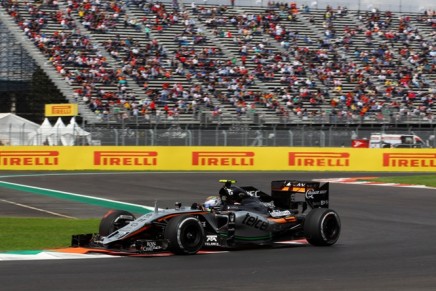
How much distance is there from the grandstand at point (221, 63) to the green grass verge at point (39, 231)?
73.8 feet

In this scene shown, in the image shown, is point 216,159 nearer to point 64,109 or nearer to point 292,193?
point 64,109

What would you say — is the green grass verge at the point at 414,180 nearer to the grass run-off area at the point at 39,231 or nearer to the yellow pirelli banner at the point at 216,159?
the yellow pirelli banner at the point at 216,159

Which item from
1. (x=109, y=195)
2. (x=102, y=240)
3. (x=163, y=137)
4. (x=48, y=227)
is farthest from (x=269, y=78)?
(x=102, y=240)

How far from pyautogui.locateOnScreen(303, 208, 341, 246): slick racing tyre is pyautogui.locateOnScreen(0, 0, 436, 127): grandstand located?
2660 cm

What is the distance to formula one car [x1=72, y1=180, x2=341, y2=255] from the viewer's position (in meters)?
12.2

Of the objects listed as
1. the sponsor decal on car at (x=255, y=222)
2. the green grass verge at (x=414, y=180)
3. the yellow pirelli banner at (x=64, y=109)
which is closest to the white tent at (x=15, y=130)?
the yellow pirelli banner at (x=64, y=109)

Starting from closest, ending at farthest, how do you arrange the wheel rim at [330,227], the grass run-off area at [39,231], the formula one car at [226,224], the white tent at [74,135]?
the formula one car at [226,224], the grass run-off area at [39,231], the wheel rim at [330,227], the white tent at [74,135]

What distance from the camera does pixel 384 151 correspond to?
40.3m

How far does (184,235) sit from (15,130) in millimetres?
28173

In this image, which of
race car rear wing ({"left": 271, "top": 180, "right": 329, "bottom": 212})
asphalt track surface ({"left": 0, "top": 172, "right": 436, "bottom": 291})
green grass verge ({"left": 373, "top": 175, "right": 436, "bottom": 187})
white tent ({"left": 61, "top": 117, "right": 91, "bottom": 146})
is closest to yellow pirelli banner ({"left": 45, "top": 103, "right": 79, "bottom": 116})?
white tent ({"left": 61, "top": 117, "right": 91, "bottom": 146})

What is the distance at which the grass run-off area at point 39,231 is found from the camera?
13.5 meters

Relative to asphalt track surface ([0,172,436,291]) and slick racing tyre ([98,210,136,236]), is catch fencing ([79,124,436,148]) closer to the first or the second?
asphalt track surface ([0,172,436,291])

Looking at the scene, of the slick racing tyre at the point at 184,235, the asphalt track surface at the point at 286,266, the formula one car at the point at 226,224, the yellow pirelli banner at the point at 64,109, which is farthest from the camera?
the yellow pirelli banner at the point at 64,109

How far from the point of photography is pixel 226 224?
513 inches
